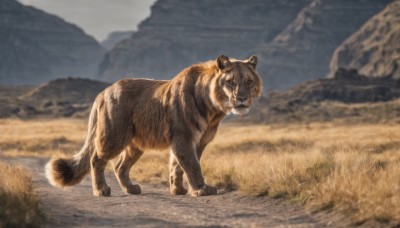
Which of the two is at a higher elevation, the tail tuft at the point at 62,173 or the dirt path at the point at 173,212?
the tail tuft at the point at 62,173

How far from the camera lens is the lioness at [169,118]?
10.4 meters

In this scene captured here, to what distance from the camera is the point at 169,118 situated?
10.8m

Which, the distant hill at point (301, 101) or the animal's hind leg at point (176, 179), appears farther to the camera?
the distant hill at point (301, 101)

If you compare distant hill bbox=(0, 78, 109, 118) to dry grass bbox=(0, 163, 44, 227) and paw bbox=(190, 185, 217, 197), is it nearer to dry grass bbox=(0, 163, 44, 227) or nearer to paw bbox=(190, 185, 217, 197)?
paw bbox=(190, 185, 217, 197)

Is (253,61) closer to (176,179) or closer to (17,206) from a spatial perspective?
(176,179)

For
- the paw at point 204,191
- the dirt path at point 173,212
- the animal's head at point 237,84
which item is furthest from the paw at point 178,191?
the animal's head at point 237,84

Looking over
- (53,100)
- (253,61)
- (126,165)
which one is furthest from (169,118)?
(53,100)

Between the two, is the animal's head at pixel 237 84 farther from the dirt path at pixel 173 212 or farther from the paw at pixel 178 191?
the paw at pixel 178 191

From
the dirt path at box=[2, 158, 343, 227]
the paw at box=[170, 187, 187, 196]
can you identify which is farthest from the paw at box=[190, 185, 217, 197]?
the paw at box=[170, 187, 187, 196]

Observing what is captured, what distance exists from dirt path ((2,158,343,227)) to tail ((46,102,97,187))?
0.87 ft

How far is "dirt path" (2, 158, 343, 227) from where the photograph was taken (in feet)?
26.5

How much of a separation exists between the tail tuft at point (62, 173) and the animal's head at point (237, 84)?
3.04m

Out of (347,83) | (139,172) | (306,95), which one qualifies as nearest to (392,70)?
(347,83)

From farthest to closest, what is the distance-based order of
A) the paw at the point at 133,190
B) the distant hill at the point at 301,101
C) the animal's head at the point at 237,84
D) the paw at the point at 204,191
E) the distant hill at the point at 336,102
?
the distant hill at the point at 301,101
the distant hill at the point at 336,102
the paw at the point at 133,190
the paw at the point at 204,191
the animal's head at the point at 237,84
